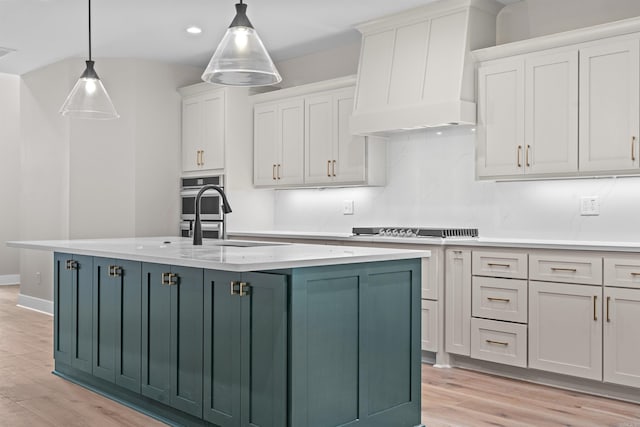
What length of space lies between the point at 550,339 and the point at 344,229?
243 cm

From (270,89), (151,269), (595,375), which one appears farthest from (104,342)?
(270,89)

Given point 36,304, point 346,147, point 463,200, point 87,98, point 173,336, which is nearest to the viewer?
point 173,336

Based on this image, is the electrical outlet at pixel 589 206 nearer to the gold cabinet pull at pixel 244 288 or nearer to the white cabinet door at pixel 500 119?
the white cabinet door at pixel 500 119

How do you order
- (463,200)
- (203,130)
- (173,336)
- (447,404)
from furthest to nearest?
(203,130), (463,200), (447,404), (173,336)

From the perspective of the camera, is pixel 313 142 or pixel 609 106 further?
pixel 313 142

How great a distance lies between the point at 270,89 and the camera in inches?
265

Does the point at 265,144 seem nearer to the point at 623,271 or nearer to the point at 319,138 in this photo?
the point at 319,138

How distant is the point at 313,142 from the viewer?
5883 mm

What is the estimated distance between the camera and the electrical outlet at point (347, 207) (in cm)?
598

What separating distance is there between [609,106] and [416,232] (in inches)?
61.5

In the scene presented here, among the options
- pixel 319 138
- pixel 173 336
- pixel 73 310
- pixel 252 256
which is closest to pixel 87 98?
pixel 73 310

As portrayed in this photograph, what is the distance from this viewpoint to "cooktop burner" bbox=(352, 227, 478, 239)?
15.1ft

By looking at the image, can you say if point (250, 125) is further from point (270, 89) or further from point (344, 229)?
point (344, 229)

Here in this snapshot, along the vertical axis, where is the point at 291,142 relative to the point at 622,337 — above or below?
above
